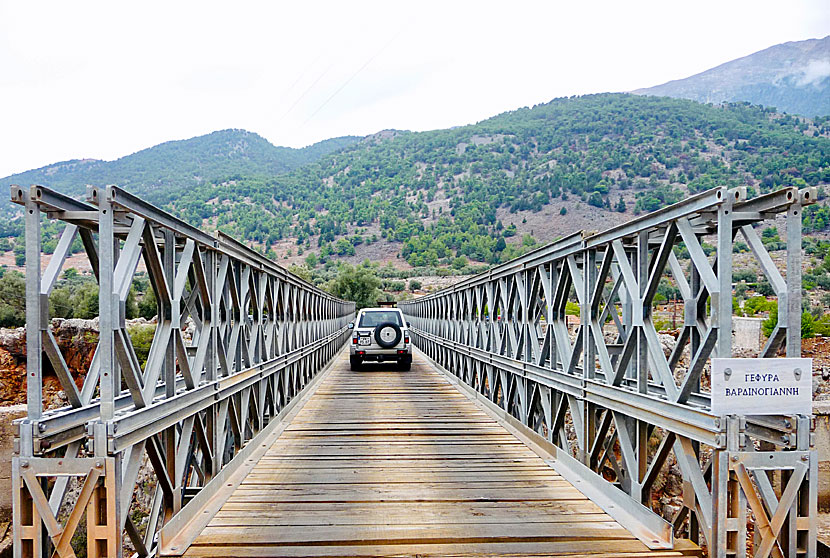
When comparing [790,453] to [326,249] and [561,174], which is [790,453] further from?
[561,174]

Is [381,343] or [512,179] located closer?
[381,343]

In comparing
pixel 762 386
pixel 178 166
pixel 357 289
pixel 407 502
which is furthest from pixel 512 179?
pixel 762 386

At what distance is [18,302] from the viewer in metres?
35.6

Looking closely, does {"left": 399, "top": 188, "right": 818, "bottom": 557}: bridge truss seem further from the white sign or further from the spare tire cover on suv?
the spare tire cover on suv

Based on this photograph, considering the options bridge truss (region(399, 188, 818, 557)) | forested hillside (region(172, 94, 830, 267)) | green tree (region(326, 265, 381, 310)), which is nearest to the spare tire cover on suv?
bridge truss (region(399, 188, 818, 557))

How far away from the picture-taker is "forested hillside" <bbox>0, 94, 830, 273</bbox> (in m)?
96.9

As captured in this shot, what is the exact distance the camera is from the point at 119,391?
5145mm

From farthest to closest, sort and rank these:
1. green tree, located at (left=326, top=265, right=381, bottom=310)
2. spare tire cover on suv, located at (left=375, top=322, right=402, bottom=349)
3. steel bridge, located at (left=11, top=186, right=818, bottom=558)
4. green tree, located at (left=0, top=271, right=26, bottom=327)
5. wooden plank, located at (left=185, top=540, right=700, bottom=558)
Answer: green tree, located at (left=326, top=265, right=381, bottom=310) < green tree, located at (left=0, top=271, right=26, bottom=327) < spare tire cover on suv, located at (left=375, top=322, right=402, bottom=349) < wooden plank, located at (left=185, top=540, right=700, bottom=558) < steel bridge, located at (left=11, top=186, right=818, bottom=558)

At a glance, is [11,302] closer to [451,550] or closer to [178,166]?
[451,550]

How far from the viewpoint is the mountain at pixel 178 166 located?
11569 centimetres

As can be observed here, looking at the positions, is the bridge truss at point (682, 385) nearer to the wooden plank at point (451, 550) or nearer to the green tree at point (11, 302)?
the wooden plank at point (451, 550)

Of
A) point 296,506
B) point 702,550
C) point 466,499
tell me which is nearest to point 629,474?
point 702,550

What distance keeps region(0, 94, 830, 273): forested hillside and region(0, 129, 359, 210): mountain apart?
1.93 meters

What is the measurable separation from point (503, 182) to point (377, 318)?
10825 centimetres
